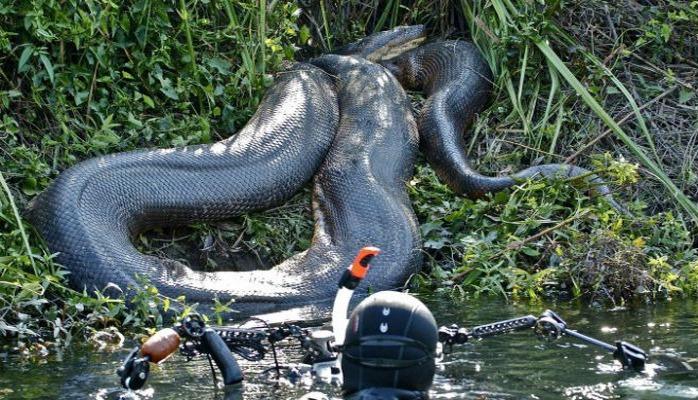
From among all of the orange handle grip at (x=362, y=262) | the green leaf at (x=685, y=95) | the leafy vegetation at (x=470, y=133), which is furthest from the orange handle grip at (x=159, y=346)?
the green leaf at (x=685, y=95)

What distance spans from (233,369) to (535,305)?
2.94m

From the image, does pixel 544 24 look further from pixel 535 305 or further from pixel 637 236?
pixel 535 305

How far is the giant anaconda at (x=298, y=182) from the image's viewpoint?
322 inches

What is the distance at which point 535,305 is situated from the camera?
817 cm

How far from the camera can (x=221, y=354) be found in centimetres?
568

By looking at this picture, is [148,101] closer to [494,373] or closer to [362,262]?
[494,373]

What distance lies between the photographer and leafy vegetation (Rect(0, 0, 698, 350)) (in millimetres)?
8344

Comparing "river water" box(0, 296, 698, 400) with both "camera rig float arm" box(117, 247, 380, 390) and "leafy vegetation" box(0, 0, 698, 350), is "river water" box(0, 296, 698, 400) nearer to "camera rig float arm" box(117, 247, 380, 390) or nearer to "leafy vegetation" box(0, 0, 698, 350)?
"camera rig float arm" box(117, 247, 380, 390)

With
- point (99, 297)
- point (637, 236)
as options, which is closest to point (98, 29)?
point (99, 297)

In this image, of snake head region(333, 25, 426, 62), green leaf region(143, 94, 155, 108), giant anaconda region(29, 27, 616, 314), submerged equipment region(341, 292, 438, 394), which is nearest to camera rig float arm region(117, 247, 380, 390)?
submerged equipment region(341, 292, 438, 394)

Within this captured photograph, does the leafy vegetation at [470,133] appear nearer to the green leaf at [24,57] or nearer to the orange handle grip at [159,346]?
the green leaf at [24,57]

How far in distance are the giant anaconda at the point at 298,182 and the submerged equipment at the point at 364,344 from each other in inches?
82.5

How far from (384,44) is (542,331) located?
5.40 m

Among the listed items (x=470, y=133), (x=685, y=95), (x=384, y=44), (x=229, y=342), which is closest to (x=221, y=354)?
(x=229, y=342)
